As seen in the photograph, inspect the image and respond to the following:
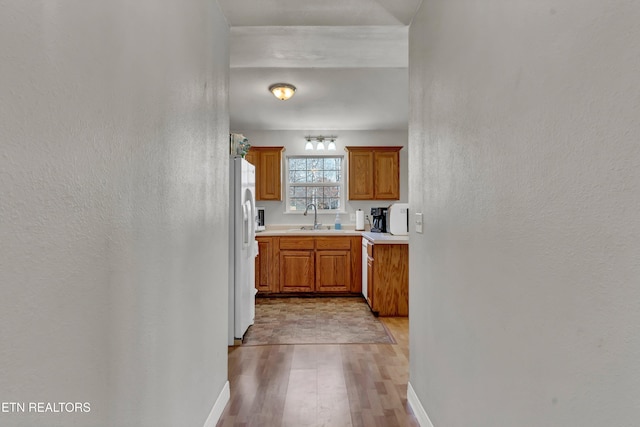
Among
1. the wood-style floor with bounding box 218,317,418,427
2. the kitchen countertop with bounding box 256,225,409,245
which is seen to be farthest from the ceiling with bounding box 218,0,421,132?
the wood-style floor with bounding box 218,317,418,427

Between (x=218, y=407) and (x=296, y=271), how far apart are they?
324 centimetres

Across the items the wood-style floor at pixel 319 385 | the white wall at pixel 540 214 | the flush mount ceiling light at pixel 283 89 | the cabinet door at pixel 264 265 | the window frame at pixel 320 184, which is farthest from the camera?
the window frame at pixel 320 184

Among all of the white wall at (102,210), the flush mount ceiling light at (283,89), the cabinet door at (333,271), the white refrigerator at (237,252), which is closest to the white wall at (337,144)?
the cabinet door at (333,271)

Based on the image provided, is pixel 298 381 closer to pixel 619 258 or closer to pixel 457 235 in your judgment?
pixel 457 235

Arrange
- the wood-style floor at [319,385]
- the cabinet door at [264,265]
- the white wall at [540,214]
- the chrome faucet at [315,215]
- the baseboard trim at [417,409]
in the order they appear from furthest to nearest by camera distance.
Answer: the chrome faucet at [315,215]
the cabinet door at [264,265]
the wood-style floor at [319,385]
the baseboard trim at [417,409]
the white wall at [540,214]

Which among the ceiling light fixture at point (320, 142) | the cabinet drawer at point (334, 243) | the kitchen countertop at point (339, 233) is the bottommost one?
the cabinet drawer at point (334, 243)

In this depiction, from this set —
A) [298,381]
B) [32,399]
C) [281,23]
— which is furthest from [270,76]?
[32,399]

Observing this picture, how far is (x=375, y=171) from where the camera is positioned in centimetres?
583

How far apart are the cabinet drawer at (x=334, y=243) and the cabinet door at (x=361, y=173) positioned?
0.88 meters

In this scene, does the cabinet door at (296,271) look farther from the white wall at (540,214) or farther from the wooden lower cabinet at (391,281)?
the white wall at (540,214)

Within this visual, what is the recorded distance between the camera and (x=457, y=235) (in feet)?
4.99

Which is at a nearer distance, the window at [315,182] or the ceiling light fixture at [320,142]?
the ceiling light fixture at [320,142]

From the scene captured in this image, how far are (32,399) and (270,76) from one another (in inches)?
136

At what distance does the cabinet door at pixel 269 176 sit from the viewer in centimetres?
584
